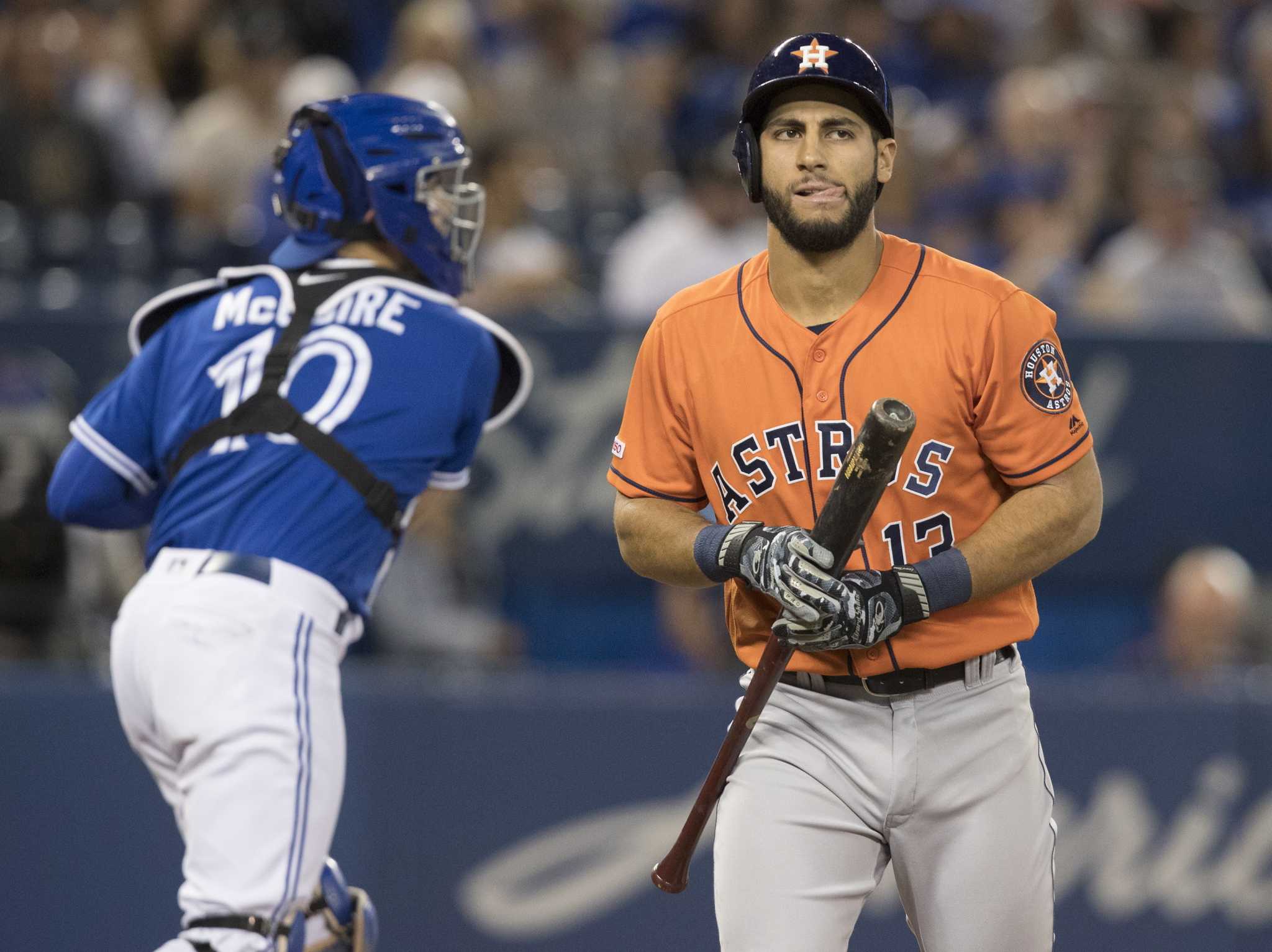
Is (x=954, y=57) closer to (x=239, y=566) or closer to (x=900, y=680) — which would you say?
(x=239, y=566)

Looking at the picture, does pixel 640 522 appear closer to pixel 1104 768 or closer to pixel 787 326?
pixel 787 326

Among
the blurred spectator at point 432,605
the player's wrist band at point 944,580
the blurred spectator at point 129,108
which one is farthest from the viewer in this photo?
the blurred spectator at point 129,108

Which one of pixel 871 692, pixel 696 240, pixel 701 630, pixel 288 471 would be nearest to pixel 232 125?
pixel 696 240

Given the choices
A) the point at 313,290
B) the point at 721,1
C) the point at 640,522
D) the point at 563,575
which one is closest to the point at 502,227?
the point at 563,575

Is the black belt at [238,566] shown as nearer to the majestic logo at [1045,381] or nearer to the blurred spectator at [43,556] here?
the majestic logo at [1045,381]

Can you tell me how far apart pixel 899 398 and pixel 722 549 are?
0.45 metres

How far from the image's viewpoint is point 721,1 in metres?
9.37

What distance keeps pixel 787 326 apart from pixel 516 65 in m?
5.93

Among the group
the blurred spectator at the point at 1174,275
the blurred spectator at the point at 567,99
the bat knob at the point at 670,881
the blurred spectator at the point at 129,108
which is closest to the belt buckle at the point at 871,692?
the bat knob at the point at 670,881

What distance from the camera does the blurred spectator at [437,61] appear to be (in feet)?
27.8

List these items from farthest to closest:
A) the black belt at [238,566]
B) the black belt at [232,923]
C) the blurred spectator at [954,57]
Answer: the blurred spectator at [954,57] → the black belt at [238,566] → the black belt at [232,923]

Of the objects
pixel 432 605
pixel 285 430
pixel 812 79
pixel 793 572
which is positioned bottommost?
pixel 432 605

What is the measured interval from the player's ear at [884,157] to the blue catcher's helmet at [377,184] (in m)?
1.31

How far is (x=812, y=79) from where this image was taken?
338 centimetres
